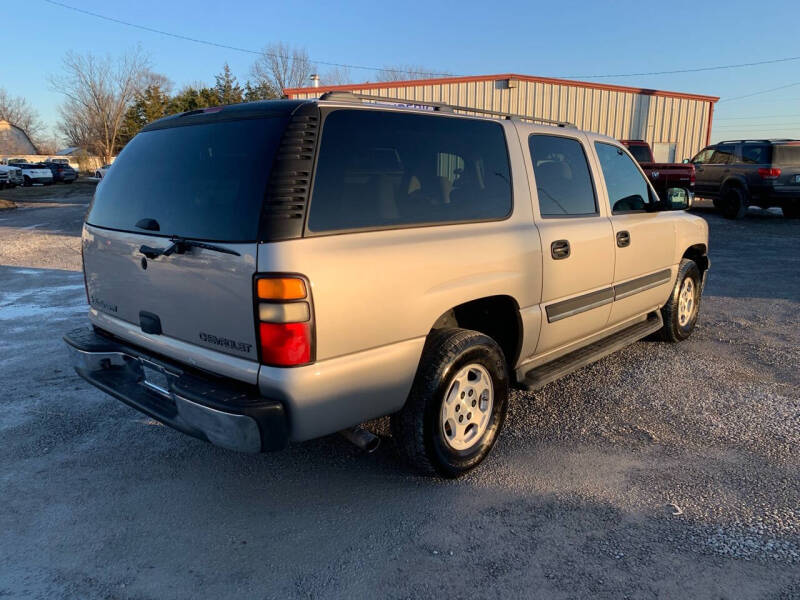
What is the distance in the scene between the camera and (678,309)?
5.29 metres

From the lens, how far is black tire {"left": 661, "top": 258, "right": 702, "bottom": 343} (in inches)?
204

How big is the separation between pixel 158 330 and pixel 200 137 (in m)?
0.96

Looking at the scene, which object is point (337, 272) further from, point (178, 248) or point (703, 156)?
point (703, 156)

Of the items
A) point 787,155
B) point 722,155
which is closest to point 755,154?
point 787,155

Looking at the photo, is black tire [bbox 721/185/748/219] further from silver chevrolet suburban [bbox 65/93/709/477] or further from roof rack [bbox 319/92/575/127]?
silver chevrolet suburban [bbox 65/93/709/477]

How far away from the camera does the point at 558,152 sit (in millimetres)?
3932

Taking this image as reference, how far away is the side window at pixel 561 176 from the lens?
3684 millimetres

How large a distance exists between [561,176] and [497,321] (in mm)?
1146

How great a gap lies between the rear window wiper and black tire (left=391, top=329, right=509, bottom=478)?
1103 mm

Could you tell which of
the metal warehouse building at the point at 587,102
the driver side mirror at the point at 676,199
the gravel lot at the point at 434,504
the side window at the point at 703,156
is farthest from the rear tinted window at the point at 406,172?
the metal warehouse building at the point at 587,102

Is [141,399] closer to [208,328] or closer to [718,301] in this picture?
[208,328]

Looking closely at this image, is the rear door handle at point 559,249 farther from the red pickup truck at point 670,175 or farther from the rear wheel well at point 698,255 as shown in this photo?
the red pickup truck at point 670,175

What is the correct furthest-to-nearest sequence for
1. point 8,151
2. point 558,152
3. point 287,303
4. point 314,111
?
1. point 8,151
2. point 558,152
3. point 314,111
4. point 287,303

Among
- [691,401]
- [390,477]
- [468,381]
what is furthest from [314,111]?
[691,401]
